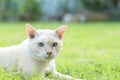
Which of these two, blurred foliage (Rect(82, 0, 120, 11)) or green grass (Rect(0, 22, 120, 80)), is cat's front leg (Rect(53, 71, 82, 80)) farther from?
blurred foliage (Rect(82, 0, 120, 11))

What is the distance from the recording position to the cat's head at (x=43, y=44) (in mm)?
4223

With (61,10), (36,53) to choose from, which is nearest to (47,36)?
(36,53)

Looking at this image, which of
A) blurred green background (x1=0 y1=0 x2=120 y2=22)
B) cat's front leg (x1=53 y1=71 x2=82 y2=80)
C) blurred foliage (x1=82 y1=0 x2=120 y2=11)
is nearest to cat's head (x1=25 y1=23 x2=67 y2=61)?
cat's front leg (x1=53 y1=71 x2=82 y2=80)

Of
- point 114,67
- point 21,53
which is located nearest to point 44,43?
point 21,53

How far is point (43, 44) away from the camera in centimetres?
427

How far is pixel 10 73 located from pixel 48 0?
10.8 m

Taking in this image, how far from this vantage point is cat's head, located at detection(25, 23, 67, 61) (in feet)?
13.9

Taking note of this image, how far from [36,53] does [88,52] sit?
3.37 metres

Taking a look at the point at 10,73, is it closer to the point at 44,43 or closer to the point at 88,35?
A: the point at 44,43

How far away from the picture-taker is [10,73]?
4.39 metres

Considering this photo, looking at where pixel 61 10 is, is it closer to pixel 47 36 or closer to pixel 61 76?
pixel 61 76

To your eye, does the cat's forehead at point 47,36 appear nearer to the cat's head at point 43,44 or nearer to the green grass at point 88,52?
the cat's head at point 43,44

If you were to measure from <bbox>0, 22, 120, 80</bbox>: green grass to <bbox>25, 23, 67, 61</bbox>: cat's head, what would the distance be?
33 cm

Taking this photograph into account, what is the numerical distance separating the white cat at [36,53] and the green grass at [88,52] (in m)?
0.21
